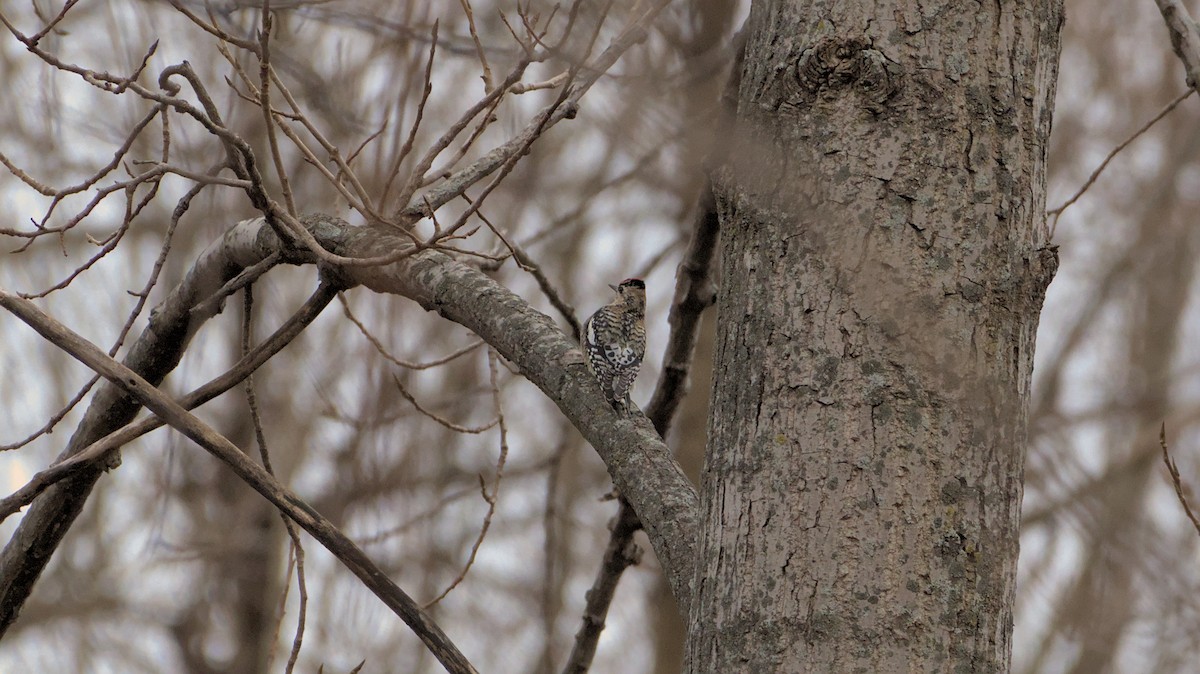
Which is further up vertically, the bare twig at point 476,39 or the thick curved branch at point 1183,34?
the bare twig at point 476,39

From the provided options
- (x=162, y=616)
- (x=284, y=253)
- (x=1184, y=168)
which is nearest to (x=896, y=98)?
(x=284, y=253)

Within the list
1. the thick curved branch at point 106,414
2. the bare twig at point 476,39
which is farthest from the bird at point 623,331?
the thick curved branch at point 106,414

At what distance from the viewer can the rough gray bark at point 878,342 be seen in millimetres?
1439

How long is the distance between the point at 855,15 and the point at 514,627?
26.8ft

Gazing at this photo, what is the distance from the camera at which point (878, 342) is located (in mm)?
1512

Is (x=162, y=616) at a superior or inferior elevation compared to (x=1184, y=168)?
inferior

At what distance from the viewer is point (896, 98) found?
1.57 m

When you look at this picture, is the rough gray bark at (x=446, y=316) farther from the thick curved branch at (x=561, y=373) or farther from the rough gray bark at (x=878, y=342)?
the rough gray bark at (x=878, y=342)

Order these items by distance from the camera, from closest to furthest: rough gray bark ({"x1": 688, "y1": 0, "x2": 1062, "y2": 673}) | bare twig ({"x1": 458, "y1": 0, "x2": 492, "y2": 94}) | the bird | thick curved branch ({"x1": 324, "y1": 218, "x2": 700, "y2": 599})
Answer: rough gray bark ({"x1": 688, "y1": 0, "x2": 1062, "y2": 673})
thick curved branch ({"x1": 324, "y1": 218, "x2": 700, "y2": 599})
bare twig ({"x1": 458, "y1": 0, "x2": 492, "y2": 94})
the bird

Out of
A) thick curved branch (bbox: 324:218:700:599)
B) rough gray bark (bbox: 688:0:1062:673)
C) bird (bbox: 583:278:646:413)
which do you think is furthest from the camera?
bird (bbox: 583:278:646:413)

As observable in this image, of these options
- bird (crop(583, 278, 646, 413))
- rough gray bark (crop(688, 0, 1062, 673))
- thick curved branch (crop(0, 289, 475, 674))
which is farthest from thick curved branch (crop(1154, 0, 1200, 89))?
bird (crop(583, 278, 646, 413))

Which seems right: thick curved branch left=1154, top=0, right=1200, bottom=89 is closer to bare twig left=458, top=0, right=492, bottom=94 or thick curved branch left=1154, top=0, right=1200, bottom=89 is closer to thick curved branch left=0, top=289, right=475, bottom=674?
bare twig left=458, top=0, right=492, bottom=94

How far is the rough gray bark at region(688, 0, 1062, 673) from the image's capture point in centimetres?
144

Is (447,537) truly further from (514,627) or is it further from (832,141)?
(832,141)
